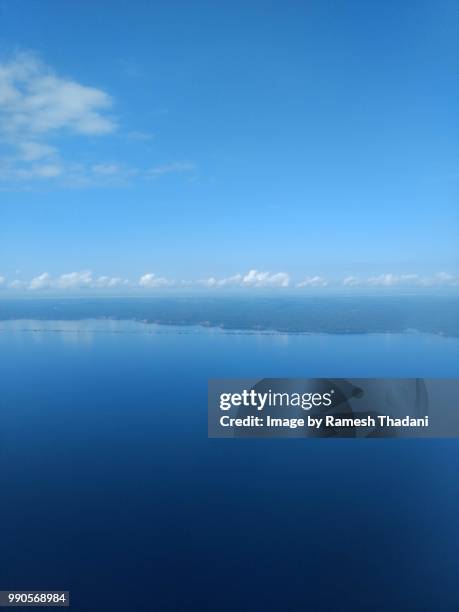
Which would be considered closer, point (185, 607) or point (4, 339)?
point (185, 607)

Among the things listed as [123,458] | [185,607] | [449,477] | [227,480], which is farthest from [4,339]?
[449,477]

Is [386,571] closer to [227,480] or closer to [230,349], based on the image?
[227,480]

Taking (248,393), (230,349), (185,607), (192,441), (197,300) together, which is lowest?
(185,607)

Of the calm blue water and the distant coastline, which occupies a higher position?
the distant coastline

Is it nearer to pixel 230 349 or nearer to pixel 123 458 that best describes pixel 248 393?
pixel 230 349

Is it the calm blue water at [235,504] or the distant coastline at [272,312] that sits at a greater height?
the distant coastline at [272,312]

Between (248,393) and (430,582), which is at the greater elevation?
(248,393)

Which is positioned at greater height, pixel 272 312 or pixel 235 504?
pixel 272 312
